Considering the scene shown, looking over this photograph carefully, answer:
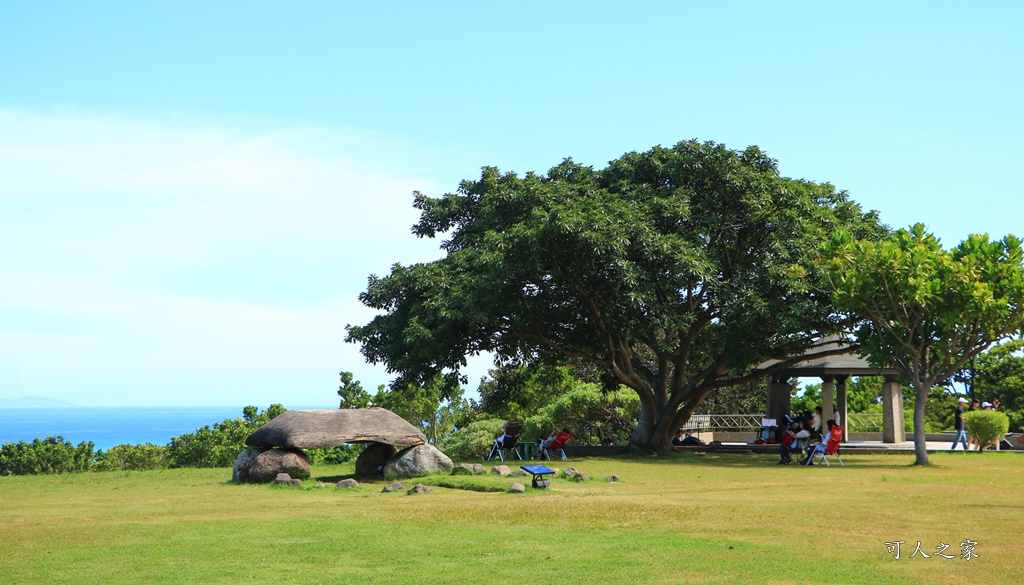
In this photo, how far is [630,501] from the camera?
48.7ft

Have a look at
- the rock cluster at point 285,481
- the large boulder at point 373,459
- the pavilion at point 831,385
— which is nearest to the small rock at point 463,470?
the large boulder at point 373,459

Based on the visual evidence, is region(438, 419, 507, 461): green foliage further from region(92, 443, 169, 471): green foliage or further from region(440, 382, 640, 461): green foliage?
region(92, 443, 169, 471): green foliage

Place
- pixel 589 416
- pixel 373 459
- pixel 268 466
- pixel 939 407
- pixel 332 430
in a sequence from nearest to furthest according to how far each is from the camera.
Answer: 1. pixel 268 466
2. pixel 332 430
3. pixel 373 459
4. pixel 589 416
5. pixel 939 407

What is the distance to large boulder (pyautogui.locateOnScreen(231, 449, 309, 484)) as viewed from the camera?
1900 centimetres

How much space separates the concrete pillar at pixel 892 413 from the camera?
34.6m

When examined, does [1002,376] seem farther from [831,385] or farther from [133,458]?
[133,458]

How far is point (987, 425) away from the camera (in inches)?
1187

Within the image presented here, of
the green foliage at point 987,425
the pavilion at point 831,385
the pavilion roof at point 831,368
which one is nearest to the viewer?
the green foliage at point 987,425

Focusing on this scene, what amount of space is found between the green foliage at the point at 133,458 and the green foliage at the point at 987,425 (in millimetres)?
25764

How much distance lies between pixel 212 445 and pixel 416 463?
12.8m

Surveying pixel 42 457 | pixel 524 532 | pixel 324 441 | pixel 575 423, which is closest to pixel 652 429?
pixel 575 423

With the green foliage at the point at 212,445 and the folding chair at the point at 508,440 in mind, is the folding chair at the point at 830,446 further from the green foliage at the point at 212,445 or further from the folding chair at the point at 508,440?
the green foliage at the point at 212,445

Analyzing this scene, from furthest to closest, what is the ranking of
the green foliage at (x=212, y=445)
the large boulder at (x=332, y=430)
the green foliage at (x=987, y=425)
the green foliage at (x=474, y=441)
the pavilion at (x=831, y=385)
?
1. the pavilion at (x=831, y=385)
2. the green foliage at (x=474, y=441)
3. the green foliage at (x=987, y=425)
4. the green foliage at (x=212, y=445)
5. the large boulder at (x=332, y=430)

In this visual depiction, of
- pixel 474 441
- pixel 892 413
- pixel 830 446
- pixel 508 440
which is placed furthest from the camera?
pixel 892 413
